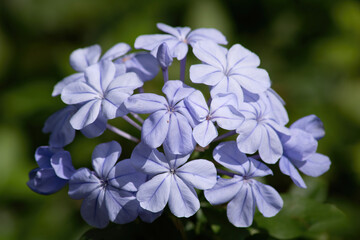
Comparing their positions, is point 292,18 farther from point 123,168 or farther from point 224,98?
point 123,168

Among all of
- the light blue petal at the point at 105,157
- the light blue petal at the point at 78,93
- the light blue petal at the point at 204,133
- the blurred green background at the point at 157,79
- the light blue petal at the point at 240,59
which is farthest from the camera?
the blurred green background at the point at 157,79

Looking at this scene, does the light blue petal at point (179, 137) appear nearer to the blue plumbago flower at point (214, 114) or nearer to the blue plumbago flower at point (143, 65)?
the blue plumbago flower at point (214, 114)

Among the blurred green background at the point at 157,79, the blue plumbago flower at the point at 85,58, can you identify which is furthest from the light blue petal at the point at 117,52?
the blurred green background at the point at 157,79

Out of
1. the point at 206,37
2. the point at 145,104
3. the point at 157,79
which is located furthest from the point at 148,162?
the point at 157,79

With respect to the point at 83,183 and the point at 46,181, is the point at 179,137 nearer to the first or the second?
the point at 83,183

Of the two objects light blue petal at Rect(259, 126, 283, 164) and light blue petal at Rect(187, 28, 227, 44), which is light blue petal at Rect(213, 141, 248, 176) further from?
light blue petal at Rect(187, 28, 227, 44)
